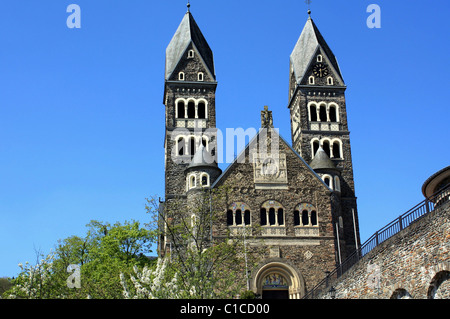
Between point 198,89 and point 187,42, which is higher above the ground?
point 187,42

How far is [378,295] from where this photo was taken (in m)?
23.6

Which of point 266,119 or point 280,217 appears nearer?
point 280,217

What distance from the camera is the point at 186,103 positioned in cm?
5188

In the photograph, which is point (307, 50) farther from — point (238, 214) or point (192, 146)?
point (238, 214)

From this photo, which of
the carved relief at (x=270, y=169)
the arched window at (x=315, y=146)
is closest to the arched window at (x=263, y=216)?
the carved relief at (x=270, y=169)

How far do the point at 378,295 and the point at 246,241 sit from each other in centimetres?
1554

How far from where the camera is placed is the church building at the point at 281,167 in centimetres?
3931

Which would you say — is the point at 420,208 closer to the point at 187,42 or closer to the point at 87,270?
the point at 87,270

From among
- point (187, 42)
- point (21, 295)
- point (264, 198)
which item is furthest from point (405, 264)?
point (187, 42)

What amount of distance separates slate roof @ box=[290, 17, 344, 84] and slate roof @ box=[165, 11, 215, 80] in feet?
26.6

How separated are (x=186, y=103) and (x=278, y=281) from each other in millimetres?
19227

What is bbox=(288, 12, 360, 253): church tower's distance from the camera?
51.8m

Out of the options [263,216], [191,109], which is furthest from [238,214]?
[191,109]

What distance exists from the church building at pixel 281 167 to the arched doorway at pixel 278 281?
0.06 meters
